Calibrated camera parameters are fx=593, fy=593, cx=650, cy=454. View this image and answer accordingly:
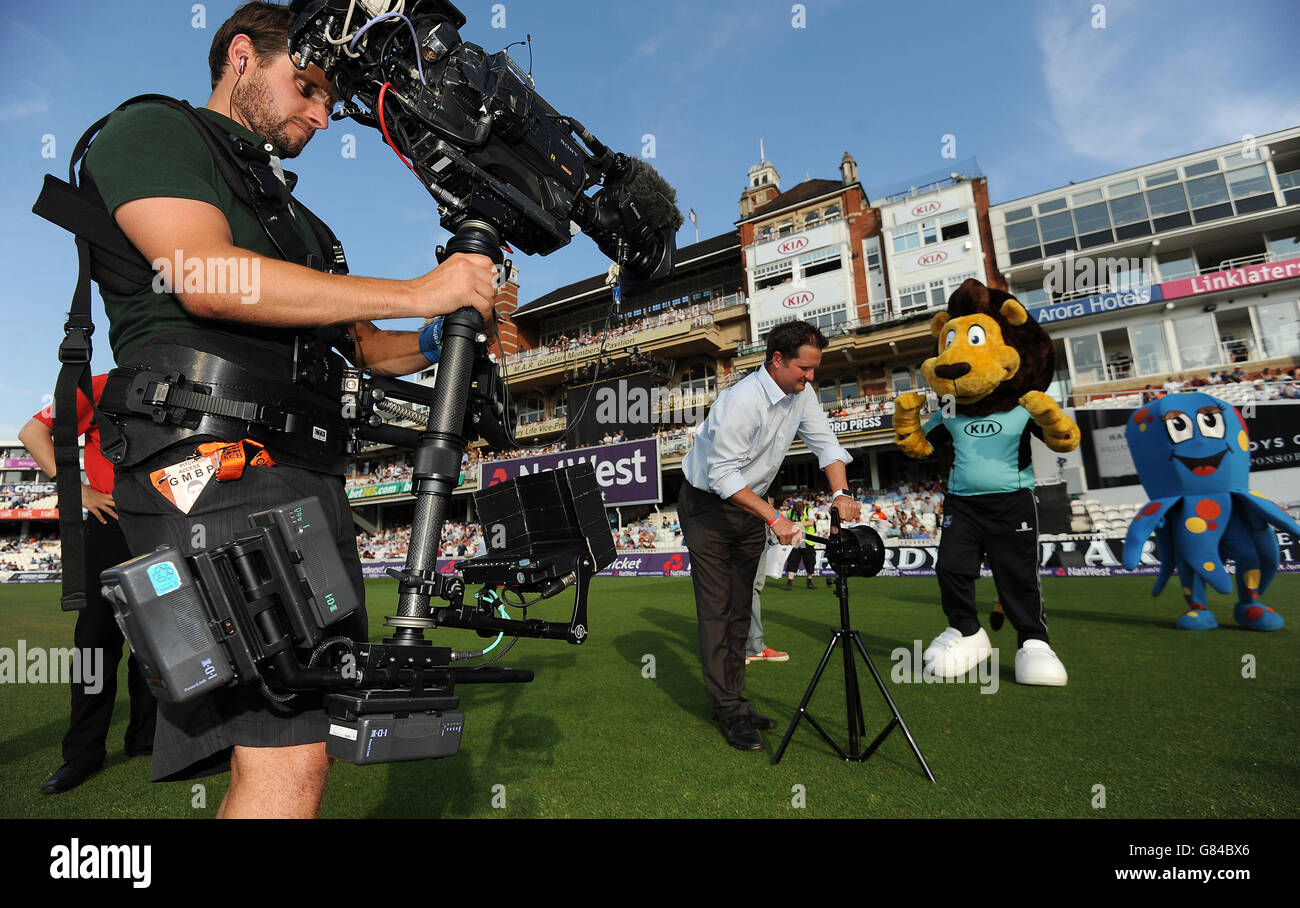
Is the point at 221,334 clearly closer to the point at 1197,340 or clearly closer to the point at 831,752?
the point at 831,752

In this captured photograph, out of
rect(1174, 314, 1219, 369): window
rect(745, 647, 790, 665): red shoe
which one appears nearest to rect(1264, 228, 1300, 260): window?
rect(1174, 314, 1219, 369): window

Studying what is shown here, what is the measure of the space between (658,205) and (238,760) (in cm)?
200

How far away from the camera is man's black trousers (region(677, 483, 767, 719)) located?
335 centimetres

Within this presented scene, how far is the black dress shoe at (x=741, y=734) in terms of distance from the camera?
118 inches

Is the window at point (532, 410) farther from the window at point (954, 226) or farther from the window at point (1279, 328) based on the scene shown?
the window at point (1279, 328)

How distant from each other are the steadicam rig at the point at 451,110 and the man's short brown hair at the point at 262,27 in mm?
54

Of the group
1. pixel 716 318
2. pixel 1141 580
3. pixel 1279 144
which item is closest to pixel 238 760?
pixel 1141 580

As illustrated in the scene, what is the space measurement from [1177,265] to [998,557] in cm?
2900

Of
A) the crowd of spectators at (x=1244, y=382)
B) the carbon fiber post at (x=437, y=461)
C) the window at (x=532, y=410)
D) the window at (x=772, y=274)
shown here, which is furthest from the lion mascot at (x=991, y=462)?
the window at (x=532, y=410)

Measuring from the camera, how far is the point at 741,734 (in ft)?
10.1

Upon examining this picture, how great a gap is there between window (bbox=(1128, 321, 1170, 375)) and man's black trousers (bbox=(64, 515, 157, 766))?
29319mm

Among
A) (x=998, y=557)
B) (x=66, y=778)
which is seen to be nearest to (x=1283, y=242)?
(x=998, y=557)

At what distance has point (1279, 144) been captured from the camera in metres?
22.5
